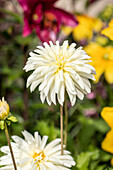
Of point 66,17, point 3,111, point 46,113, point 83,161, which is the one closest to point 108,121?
point 83,161

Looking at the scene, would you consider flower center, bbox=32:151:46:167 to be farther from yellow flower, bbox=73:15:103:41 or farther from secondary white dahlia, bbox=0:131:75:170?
yellow flower, bbox=73:15:103:41

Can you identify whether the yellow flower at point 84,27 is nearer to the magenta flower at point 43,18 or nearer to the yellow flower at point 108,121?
the magenta flower at point 43,18

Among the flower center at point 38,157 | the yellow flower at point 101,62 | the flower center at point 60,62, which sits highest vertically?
the yellow flower at point 101,62

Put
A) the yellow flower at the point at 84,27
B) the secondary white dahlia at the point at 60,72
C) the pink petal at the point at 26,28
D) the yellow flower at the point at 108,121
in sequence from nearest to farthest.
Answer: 1. the secondary white dahlia at the point at 60,72
2. the yellow flower at the point at 108,121
3. the pink petal at the point at 26,28
4. the yellow flower at the point at 84,27

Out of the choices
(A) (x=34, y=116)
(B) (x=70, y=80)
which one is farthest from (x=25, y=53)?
(B) (x=70, y=80)

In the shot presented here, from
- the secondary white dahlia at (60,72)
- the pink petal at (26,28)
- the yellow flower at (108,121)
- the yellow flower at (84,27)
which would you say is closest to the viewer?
the secondary white dahlia at (60,72)

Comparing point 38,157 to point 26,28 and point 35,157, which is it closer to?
point 35,157

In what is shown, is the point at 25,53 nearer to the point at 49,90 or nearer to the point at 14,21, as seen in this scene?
the point at 14,21

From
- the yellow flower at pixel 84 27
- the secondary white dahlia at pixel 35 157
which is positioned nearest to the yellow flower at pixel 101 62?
the secondary white dahlia at pixel 35 157
